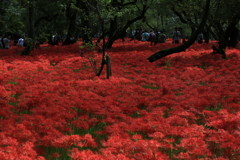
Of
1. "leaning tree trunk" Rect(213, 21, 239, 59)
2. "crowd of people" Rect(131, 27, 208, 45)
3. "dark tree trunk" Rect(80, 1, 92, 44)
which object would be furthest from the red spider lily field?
"crowd of people" Rect(131, 27, 208, 45)

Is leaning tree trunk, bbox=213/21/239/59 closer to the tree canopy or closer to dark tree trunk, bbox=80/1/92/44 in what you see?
the tree canopy

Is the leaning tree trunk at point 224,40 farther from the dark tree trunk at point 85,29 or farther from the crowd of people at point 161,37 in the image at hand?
the crowd of people at point 161,37

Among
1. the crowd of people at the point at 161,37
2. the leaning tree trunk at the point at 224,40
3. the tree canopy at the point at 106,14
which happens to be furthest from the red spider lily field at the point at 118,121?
the crowd of people at the point at 161,37

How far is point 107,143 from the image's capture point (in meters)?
4.64

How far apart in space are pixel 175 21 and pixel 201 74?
21.9 meters

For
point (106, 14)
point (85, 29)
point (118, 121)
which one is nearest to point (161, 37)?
point (85, 29)

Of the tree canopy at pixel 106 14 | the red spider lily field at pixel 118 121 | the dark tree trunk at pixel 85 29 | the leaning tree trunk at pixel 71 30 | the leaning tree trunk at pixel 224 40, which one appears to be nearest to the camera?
the red spider lily field at pixel 118 121

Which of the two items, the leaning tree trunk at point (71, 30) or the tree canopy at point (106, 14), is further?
the leaning tree trunk at point (71, 30)

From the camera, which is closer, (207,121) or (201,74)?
(207,121)

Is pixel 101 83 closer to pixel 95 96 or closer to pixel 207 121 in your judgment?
pixel 95 96

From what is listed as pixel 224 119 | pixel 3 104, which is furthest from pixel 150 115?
pixel 3 104

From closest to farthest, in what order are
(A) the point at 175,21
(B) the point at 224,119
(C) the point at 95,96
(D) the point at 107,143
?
(D) the point at 107,143 < (B) the point at 224,119 < (C) the point at 95,96 < (A) the point at 175,21

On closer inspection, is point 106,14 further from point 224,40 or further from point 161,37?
point 161,37

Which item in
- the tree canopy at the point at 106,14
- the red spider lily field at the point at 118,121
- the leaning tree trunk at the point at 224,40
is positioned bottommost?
the red spider lily field at the point at 118,121
